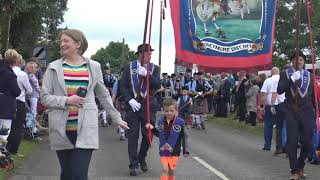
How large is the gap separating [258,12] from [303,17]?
48.0 m

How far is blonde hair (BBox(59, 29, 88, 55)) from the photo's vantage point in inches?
226

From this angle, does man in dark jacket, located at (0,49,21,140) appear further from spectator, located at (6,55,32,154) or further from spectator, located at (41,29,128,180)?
spectator, located at (41,29,128,180)

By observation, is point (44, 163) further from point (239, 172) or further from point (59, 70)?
point (59, 70)

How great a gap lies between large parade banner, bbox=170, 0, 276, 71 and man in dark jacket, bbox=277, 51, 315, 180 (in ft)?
3.34

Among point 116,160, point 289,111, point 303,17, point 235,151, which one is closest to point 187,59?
point 289,111

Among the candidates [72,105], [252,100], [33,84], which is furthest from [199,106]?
[72,105]

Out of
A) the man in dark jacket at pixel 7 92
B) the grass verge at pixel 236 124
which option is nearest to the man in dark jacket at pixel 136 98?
the man in dark jacket at pixel 7 92

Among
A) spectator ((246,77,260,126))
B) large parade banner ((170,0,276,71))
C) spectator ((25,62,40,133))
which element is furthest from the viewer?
spectator ((246,77,260,126))

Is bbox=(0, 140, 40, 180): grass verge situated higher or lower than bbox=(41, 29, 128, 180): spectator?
lower

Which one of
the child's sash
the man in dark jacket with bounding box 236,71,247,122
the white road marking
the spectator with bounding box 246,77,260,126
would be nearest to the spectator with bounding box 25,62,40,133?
the white road marking

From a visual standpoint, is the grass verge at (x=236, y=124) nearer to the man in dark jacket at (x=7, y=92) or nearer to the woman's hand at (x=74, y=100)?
the man in dark jacket at (x=7, y=92)

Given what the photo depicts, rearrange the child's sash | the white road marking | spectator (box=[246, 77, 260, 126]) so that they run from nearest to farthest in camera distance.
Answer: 1. the child's sash
2. the white road marking
3. spectator (box=[246, 77, 260, 126])

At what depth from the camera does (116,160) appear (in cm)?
1215

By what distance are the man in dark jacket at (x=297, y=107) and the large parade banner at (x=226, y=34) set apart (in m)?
1.02
